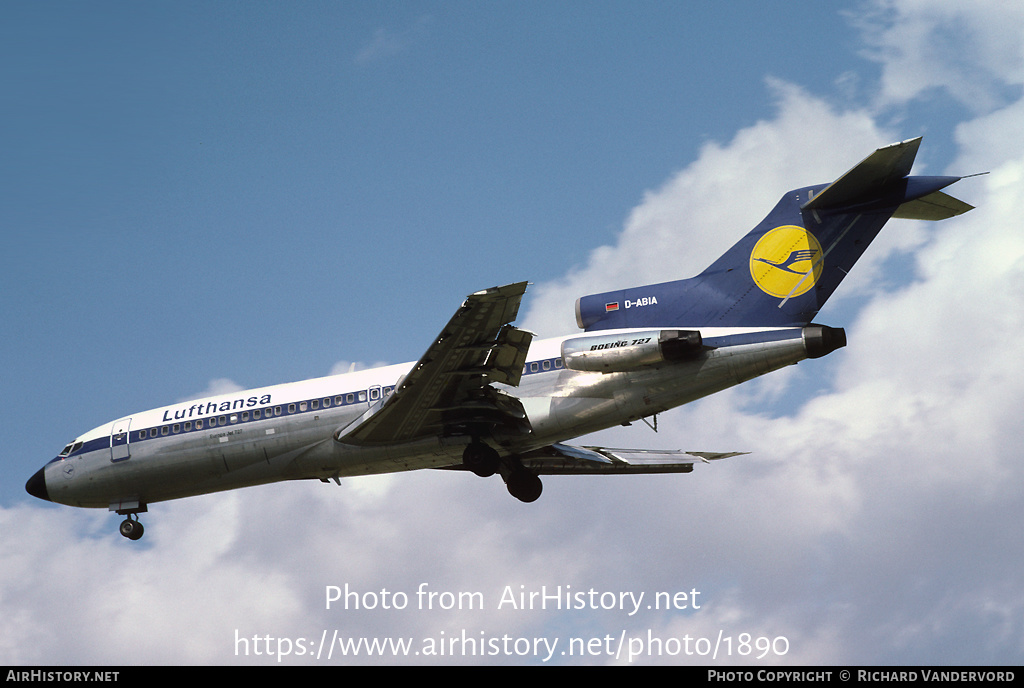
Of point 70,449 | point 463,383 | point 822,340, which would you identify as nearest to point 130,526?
point 70,449

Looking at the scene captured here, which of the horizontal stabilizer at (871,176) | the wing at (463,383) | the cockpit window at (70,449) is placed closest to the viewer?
the wing at (463,383)

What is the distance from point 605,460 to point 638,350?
25.4ft

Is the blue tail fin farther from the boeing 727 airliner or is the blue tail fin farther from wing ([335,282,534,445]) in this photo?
wing ([335,282,534,445])

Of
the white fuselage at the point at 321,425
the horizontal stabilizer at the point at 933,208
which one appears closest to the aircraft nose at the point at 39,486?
the white fuselage at the point at 321,425

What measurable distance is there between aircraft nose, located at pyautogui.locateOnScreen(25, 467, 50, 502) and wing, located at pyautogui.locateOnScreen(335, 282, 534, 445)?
880 centimetres

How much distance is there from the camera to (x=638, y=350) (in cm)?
2472

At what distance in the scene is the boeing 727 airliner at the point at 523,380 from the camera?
24797mm

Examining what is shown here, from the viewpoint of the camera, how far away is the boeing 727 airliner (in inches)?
976

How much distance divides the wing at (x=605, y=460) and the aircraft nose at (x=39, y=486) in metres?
13.0

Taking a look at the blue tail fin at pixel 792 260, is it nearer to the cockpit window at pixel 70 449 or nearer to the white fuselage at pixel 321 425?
the white fuselage at pixel 321 425
